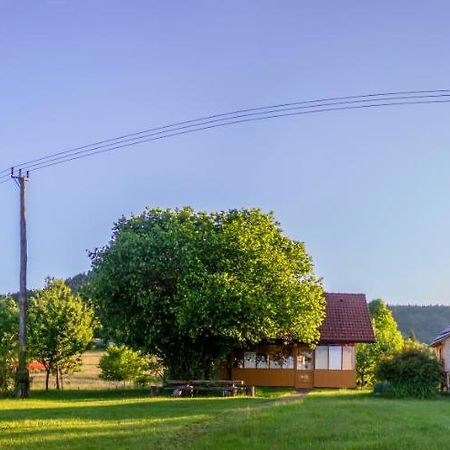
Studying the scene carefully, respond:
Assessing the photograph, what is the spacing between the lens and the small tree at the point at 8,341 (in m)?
32.7

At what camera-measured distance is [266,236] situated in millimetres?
35281

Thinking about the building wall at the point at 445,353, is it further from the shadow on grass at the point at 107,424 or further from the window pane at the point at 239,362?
the shadow on grass at the point at 107,424

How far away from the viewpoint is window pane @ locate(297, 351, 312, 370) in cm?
4053

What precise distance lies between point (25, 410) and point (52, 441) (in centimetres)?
870

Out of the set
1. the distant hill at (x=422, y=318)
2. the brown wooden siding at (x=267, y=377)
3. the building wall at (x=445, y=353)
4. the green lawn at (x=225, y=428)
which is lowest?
the distant hill at (x=422, y=318)

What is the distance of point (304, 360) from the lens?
4062 cm

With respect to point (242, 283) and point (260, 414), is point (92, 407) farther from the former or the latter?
point (242, 283)

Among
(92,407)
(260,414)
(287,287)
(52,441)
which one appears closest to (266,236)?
(287,287)

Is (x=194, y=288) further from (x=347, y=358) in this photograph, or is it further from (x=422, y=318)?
(x=422, y=318)

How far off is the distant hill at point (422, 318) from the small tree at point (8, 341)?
80463mm

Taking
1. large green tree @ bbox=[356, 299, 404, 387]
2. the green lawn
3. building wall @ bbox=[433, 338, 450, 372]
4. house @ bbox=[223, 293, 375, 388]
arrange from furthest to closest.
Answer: large green tree @ bbox=[356, 299, 404, 387], house @ bbox=[223, 293, 375, 388], building wall @ bbox=[433, 338, 450, 372], the green lawn

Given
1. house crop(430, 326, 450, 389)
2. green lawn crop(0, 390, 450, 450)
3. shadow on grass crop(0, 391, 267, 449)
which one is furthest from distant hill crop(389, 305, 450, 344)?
green lawn crop(0, 390, 450, 450)

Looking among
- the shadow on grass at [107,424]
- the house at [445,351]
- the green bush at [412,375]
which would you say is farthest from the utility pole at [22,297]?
the house at [445,351]

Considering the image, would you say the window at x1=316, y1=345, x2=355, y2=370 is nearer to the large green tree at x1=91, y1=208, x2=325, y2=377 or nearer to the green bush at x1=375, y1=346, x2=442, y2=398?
the large green tree at x1=91, y1=208, x2=325, y2=377
